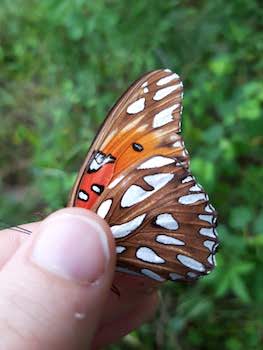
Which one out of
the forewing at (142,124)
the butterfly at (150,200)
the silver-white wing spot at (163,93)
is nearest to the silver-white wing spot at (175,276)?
the butterfly at (150,200)

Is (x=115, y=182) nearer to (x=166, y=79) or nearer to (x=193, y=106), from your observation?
(x=166, y=79)

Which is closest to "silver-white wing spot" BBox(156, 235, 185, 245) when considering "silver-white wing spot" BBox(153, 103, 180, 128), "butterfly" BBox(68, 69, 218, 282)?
"butterfly" BBox(68, 69, 218, 282)

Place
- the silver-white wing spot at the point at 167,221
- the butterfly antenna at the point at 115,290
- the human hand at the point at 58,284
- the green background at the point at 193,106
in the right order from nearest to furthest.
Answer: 1. the human hand at the point at 58,284
2. the silver-white wing spot at the point at 167,221
3. the butterfly antenna at the point at 115,290
4. the green background at the point at 193,106

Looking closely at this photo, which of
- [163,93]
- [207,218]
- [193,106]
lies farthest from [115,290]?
[193,106]

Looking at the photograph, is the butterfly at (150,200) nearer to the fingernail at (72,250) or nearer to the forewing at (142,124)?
the forewing at (142,124)

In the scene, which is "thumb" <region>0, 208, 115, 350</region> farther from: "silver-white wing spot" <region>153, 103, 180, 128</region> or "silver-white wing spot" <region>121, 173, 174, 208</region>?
"silver-white wing spot" <region>153, 103, 180, 128</region>

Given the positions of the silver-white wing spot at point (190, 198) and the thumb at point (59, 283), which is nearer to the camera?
the thumb at point (59, 283)

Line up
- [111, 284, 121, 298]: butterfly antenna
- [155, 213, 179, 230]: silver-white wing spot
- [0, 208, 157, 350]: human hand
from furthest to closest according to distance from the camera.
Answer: [111, 284, 121, 298]: butterfly antenna, [155, 213, 179, 230]: silver-white wing spot, [0, 208, 157, 350]: human hand
